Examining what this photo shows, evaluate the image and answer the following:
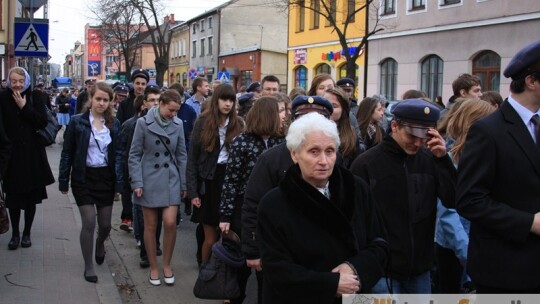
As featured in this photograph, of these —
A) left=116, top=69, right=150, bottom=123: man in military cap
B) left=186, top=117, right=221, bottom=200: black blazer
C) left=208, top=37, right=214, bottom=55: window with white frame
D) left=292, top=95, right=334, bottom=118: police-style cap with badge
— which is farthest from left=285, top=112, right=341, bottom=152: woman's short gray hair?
left=208, top=37, right=214, bottom=55: window with white frame

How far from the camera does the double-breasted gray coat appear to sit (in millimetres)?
6227

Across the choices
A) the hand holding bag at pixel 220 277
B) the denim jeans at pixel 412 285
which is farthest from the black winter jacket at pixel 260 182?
the denim jeans at pixel 412 285

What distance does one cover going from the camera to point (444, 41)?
2494 cm

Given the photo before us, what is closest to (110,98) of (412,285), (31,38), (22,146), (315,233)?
(22,146)

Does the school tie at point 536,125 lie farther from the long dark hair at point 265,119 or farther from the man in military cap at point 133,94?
the man in military cap at point 133,94

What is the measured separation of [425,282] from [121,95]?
782 centimetres

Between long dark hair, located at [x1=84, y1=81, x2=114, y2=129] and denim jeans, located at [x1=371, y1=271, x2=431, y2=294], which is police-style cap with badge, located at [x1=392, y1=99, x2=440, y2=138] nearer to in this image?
denim jeans, located at [x1=371, y1=271, x2=431, y2=294]

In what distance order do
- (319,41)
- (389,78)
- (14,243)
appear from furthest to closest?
1. (319,41)
2. (389,78)
3. (14,243)

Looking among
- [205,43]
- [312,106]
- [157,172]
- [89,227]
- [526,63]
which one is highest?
[205,43]

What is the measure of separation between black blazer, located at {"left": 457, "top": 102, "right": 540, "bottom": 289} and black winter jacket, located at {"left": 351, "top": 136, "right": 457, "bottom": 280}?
748mm

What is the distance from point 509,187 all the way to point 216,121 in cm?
375

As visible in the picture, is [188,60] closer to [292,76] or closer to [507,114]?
[292,76]

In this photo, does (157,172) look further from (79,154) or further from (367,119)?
(367,119)

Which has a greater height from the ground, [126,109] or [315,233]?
→ [126,109]
